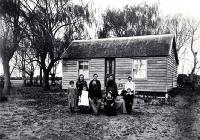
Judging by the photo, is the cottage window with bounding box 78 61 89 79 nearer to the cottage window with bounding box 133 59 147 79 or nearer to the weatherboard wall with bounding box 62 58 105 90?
the weatherboard wall with bounding box 62 58 105 90

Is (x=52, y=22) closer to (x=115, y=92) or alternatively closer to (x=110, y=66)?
(x=110, y=66)

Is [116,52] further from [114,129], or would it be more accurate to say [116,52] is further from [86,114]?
[114,129]

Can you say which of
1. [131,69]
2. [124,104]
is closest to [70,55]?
[131,69]

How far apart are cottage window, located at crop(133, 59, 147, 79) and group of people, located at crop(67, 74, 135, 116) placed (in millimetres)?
7466

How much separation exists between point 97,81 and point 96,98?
0.77 m

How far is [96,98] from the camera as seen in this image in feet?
40.5

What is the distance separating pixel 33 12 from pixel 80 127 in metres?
16.7

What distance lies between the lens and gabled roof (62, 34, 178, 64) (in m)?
19.9

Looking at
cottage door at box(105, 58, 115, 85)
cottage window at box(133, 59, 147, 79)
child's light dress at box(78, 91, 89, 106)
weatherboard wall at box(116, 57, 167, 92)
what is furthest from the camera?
cottage door at box(105, 58, 115, 85)

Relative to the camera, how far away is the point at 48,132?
8359mm

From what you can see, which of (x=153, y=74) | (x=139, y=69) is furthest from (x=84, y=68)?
(x=153, y=74)

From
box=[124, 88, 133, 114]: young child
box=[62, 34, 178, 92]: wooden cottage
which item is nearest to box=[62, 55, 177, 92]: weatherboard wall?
box=[62, 34, 178, 92]: wooden cottage

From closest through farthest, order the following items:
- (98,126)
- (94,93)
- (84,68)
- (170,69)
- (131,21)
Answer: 1. (98,126)
2. (94,93)
3. (170,69)
4. (84,68)
5. (131,21)

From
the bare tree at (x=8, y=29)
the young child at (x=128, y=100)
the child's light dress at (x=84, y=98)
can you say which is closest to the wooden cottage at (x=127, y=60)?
the bare tree at (x=8, y=29)
